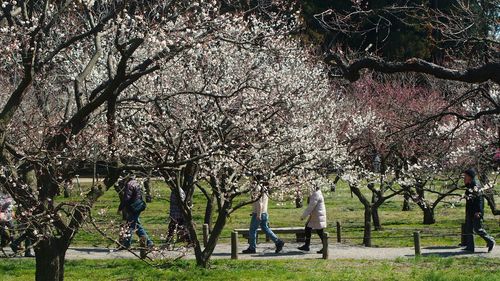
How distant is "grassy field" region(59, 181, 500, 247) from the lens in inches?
693

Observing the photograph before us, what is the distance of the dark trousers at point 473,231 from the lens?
14859 mm

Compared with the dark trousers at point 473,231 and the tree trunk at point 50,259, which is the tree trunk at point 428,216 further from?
the tree trunk at point 50,259

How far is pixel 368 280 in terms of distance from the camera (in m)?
11.4

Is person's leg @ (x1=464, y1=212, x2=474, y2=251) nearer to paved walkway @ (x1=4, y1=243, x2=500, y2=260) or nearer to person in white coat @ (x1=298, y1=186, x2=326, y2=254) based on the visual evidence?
paved walkway @ (x1=4, y1=243, x2=500, y2=260)

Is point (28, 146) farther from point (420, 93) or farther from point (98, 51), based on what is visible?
point (420, 93)

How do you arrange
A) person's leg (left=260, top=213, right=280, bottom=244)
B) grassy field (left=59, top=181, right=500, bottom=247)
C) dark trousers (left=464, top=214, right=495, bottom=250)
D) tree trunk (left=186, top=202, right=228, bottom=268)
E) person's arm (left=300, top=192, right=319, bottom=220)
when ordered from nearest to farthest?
tree trunk (left=186, top=202, right=228, bottom=268), dark trousers (left=464, top=214, right=495, bottom=250), person's leg (left=260, top=213, right=280, bottom=244), person's arm (left=300, top=192, right=319, bottom=220), grassy field (left=59, top=181, right=500, bottom=247)

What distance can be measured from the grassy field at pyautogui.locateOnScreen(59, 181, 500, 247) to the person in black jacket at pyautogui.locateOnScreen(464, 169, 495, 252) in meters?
1.24

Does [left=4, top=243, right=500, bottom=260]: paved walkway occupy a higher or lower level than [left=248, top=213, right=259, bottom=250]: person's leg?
lower

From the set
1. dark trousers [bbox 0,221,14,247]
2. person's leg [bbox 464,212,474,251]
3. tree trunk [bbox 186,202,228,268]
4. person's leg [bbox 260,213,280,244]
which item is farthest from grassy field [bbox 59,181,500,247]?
dark trousers [bbox 0,221,14,247]

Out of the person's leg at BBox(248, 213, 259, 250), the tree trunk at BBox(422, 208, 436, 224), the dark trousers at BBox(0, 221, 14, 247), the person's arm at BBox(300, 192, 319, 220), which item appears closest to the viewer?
the dark trousers at BBox(0, 221, 14, 247)

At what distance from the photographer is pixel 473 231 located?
15.2 meters

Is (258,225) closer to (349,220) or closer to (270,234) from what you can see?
(270,234)

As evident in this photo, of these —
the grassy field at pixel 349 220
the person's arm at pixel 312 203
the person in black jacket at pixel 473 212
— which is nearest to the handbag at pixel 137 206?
the grassy field at pixel 349 220

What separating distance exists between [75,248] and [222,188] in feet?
15.0
